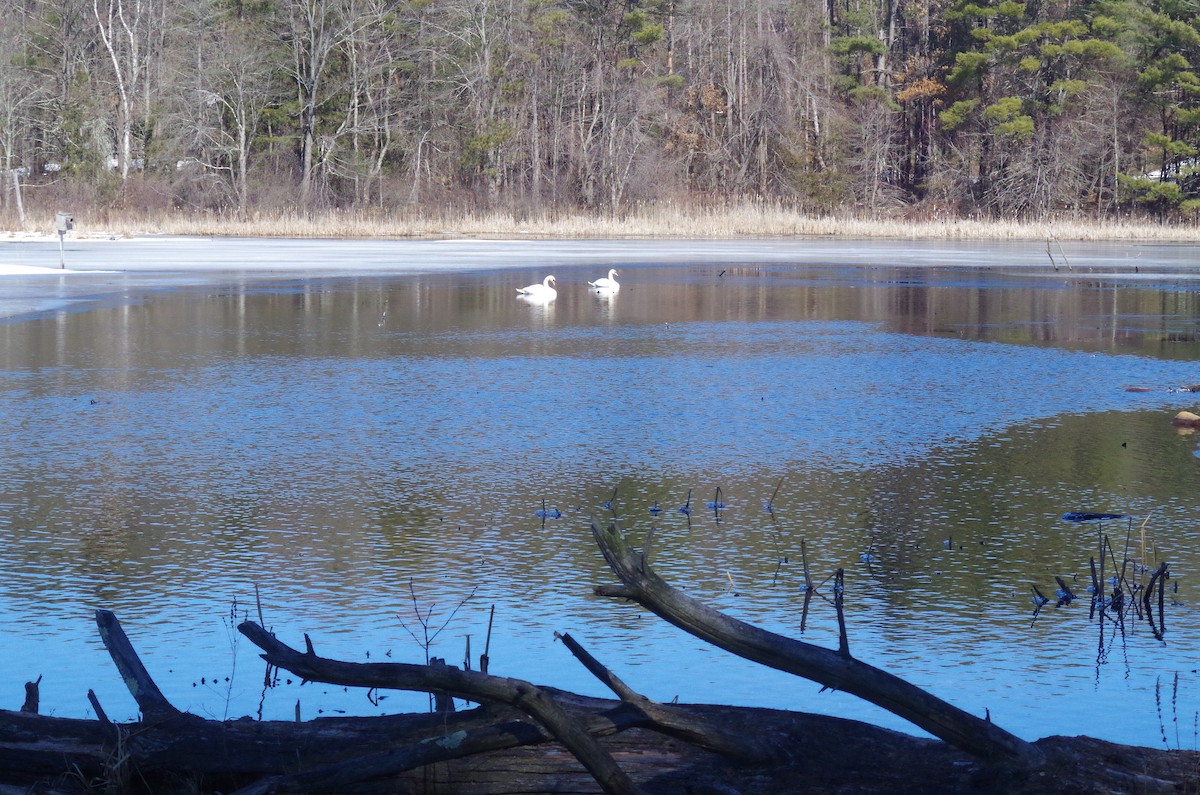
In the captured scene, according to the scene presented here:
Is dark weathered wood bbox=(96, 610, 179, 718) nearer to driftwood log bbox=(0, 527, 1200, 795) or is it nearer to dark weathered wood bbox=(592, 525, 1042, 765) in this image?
driftwood log bbox=(0, 527, 1200, 795)

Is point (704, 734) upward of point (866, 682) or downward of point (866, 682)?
downward

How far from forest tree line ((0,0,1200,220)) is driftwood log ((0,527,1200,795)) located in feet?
157

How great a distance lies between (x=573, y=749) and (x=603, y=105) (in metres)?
54.7

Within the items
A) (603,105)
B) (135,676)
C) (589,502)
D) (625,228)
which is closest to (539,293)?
(589,502)

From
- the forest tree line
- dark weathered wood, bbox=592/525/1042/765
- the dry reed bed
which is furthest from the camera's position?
the forest tree line

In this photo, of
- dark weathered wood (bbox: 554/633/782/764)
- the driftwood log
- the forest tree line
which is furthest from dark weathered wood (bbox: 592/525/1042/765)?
the forest tree line

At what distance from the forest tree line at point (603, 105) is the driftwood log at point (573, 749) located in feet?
157

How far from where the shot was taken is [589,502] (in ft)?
26.0

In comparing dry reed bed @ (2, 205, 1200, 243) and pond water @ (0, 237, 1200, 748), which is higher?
dry reed bed @ (2, 205, 1200, 243)

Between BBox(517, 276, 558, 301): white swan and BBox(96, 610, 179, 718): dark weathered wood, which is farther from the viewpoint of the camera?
BBox(517, 276, 558, 301): white swan

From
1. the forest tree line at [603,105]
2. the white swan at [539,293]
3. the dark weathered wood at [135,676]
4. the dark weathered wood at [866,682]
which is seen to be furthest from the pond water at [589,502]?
the forest tree line at [603,105]

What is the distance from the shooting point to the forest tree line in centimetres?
5181

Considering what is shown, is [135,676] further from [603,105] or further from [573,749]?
[603,105]

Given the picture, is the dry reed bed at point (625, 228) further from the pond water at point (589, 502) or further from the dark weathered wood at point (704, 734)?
the dark weathered wood at point (704, 734)
